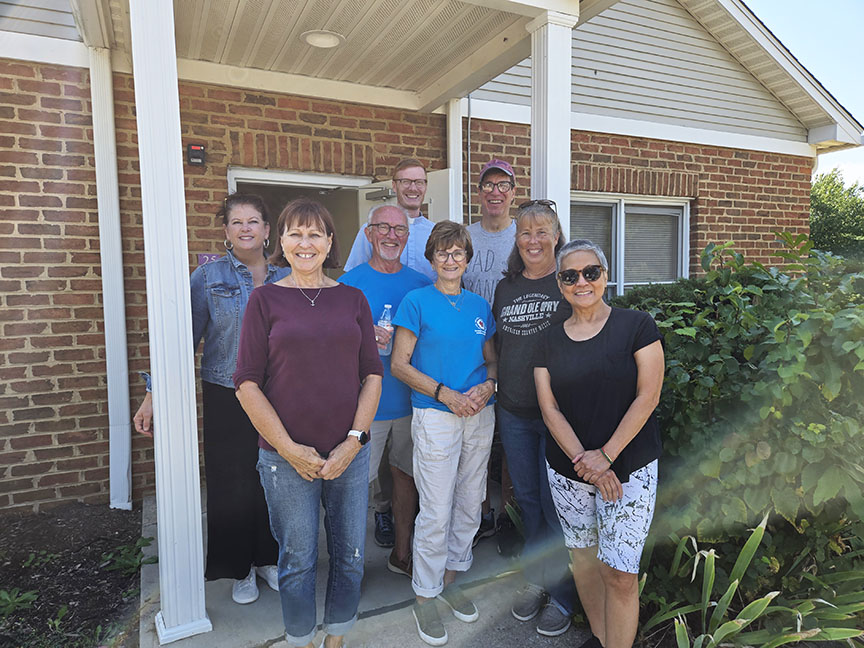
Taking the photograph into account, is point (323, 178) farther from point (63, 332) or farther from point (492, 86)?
point (63, 332)

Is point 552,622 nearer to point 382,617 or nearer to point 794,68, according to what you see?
point 382,617

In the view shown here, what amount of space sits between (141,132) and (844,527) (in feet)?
10.2

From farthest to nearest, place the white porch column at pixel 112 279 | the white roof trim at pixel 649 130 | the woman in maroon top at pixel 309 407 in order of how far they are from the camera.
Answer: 1. the white roof trim at pixel 649 130
2. the white porch column at pixel 112 279
3. the woman in maroon top at pixel 309 407

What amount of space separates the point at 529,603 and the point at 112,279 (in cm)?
311

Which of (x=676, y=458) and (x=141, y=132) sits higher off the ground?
(x=141, y=132)

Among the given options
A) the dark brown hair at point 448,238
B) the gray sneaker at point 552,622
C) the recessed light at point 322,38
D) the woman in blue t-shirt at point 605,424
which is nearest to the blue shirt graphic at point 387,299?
the dark brown hair at point 448,238

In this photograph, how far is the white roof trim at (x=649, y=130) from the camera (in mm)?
4707

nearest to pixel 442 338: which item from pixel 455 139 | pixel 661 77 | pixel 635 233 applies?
pixel 455 139

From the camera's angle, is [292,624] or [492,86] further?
[492,86]

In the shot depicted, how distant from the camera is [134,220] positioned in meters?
3.67

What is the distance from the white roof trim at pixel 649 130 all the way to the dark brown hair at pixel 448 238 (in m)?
2.53

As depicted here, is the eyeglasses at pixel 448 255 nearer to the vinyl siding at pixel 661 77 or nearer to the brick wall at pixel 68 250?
the brick wall at pixel 68 250

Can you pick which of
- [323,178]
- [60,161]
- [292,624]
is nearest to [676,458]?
[292,624]

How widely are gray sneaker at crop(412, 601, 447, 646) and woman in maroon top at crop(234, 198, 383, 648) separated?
14.6 inches
